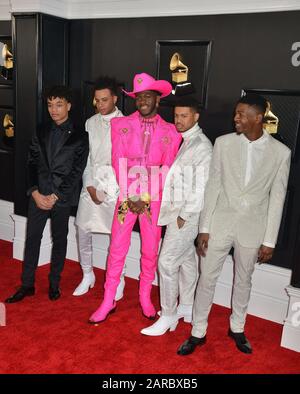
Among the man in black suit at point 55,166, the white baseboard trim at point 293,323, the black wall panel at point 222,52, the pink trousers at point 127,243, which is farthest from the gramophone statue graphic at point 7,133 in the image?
the white baseboard trim at point 293,323

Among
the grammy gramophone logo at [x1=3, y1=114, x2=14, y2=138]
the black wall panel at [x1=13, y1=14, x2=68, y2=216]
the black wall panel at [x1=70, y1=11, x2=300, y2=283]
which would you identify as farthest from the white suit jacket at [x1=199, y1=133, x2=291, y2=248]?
the grammy gramophone logo at [x1=3, y1=114, x2=14, y2=138]

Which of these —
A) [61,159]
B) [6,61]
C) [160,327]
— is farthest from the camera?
[6,61]

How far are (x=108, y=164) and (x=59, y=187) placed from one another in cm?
42

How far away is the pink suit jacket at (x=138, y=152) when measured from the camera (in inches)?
117

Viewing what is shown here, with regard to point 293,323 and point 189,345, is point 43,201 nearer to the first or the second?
point 189,345

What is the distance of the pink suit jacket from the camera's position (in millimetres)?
2975

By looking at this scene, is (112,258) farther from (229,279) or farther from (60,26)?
(60,26)

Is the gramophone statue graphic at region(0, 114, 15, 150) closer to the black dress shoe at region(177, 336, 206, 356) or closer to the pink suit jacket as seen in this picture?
the pink suit jacket

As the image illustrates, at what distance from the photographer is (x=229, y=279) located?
3.55m

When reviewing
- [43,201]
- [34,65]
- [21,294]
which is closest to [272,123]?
[43,201]

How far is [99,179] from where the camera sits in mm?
3359

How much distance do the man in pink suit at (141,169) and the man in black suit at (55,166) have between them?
379 millimetres

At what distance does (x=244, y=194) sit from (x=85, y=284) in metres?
1.71
